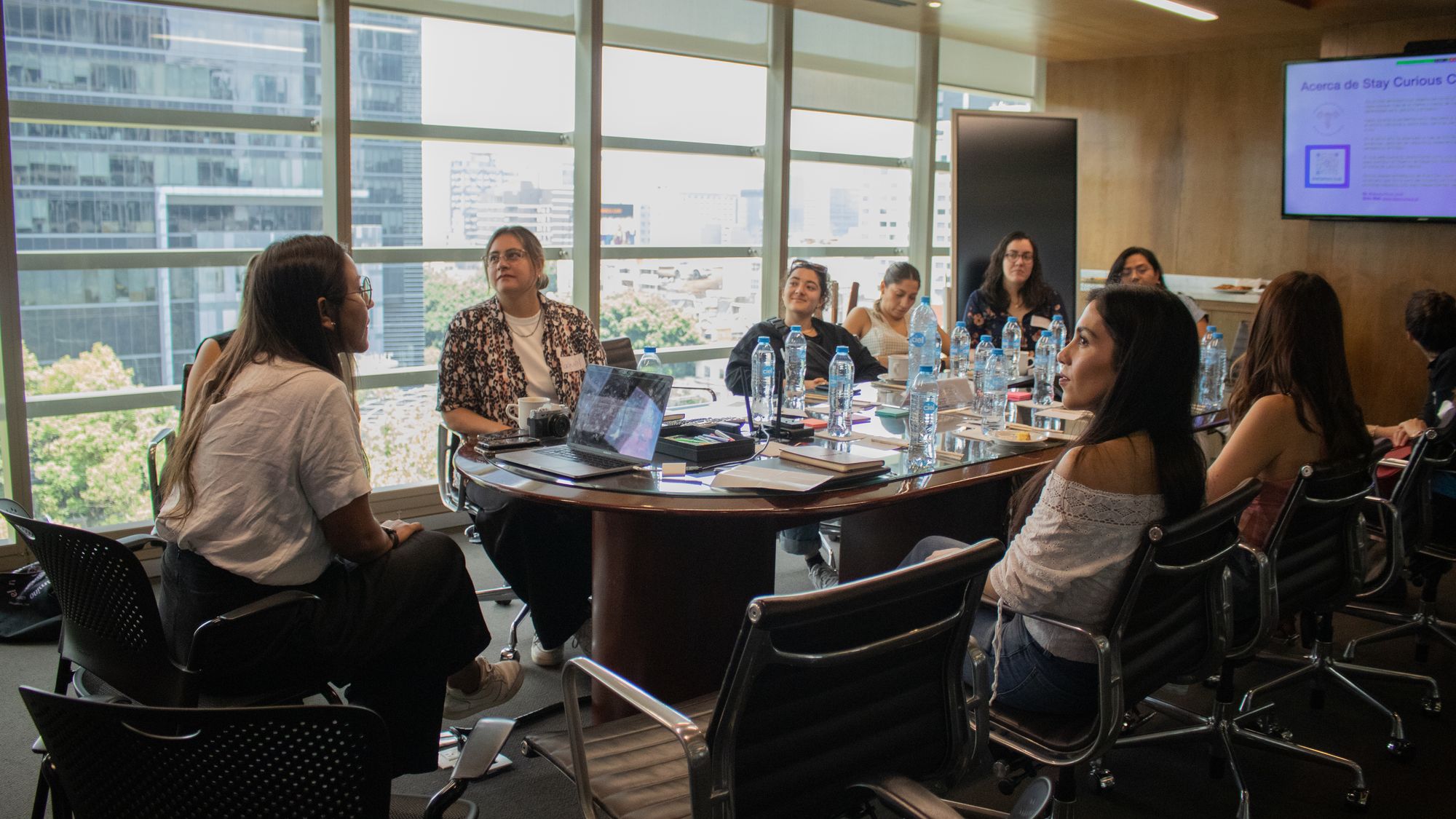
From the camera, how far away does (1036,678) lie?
2.23 meters

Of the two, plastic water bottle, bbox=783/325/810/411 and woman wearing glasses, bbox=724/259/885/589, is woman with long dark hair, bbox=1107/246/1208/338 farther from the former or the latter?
plastic water bottle, bbox=783/325/810/411

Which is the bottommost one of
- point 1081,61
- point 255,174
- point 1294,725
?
point 1294,725

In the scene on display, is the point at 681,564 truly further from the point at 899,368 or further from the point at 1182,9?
the point at 1182,9

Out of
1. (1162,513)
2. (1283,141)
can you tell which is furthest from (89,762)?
(1283,141)

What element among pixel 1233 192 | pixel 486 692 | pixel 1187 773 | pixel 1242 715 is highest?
pixel 1233 192

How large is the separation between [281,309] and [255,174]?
2813mm

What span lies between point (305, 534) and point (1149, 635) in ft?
5.64

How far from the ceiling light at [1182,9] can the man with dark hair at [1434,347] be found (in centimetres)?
222

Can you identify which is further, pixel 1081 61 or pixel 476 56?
pixel 1081 61

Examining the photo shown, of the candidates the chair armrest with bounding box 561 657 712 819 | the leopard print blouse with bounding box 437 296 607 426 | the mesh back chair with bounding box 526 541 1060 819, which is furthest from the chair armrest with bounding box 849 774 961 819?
the leopard print blouse with bounding box 437 296 607 426

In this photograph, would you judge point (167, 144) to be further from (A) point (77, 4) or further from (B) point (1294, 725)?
(B) point (1294, 725)

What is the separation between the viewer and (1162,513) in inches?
87.0

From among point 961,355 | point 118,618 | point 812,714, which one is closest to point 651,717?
point 812,714

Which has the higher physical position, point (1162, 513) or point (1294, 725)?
point (1162, 513)
